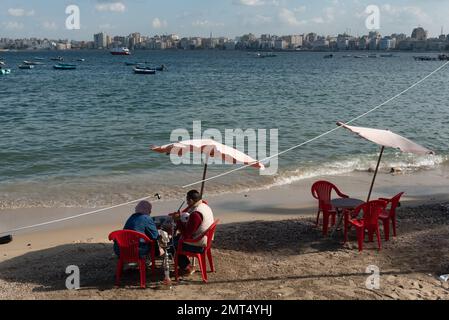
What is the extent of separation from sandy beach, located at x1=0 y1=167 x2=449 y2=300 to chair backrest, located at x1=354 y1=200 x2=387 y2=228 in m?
0.44

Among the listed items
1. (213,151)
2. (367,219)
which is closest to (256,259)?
(213,151)

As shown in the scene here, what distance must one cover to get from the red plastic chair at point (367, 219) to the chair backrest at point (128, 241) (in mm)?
3556

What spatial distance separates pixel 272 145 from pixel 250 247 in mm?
13470

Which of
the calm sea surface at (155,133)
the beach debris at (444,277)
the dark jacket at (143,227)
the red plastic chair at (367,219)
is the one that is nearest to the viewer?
the dark jacket at (143,227)

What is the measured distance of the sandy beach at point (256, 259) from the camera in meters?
6.96

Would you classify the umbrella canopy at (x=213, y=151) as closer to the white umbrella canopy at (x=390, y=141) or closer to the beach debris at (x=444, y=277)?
the white umbrella canopy at (x=390, y=141)

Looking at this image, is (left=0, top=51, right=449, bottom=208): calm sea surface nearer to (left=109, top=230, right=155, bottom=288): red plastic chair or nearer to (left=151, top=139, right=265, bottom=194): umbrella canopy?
(left=151, top=139, right=265, bottom=194): umbrella canopy

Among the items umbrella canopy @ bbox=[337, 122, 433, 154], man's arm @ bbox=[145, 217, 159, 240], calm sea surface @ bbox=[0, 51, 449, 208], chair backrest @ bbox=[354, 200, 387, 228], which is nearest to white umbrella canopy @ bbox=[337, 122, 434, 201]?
umbrella canopy @ bbox=[337, 122, 433, 154]

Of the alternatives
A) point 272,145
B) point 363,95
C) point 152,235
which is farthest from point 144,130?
point 363,95

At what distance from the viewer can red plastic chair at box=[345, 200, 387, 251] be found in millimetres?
8570

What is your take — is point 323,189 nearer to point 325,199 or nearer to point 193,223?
point 325,199

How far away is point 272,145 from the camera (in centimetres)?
2209

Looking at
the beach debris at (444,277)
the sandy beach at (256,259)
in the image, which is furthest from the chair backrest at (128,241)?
the beach debris at (444,277)

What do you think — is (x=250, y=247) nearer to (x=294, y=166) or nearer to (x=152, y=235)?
(x=152, y=235)
